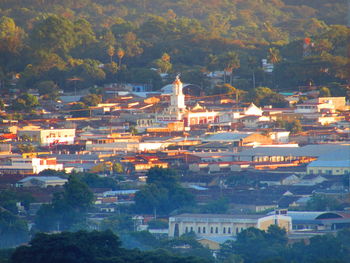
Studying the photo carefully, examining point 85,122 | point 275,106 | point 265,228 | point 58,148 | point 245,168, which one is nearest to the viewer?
point 265,228

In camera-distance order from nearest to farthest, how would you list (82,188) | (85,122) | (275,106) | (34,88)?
(82,188)
(85,122)
(275,106)
(34,88)

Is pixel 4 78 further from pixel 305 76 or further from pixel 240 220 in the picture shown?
pixel 240 220

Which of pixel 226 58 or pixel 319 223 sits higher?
pixel 226 58

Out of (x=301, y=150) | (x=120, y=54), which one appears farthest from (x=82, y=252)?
(x=120, y=54)

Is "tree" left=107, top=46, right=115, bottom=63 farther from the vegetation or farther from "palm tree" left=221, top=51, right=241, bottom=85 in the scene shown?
the vegetation

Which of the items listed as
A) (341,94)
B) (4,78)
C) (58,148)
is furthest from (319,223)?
(4,78)

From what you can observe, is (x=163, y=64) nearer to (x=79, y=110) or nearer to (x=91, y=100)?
(x=91, y=100)

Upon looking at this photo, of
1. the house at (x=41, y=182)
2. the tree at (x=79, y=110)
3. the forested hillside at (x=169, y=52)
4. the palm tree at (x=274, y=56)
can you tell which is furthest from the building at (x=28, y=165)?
the palm tree at (x=274, y=56)

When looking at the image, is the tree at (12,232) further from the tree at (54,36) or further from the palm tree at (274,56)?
the tree at (54,36)
